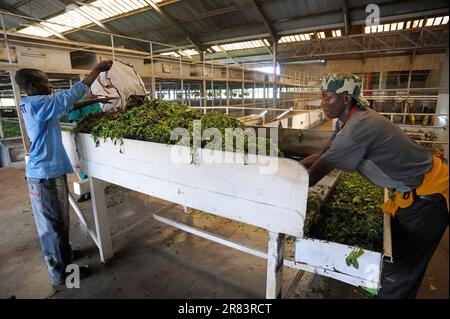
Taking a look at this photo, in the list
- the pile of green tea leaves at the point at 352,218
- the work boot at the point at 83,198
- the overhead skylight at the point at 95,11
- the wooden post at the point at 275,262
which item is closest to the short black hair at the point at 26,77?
the wooden post at the point at 275,262

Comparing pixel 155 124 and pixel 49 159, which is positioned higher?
pixel 155 124

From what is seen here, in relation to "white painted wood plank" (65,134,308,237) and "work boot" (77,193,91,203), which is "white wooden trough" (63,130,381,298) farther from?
"work boot" (77,193,91,203)

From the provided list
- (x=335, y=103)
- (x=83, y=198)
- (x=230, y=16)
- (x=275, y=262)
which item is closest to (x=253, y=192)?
(x=275, y=262)

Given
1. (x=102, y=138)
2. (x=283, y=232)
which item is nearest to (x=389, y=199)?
(x=283, y=232)

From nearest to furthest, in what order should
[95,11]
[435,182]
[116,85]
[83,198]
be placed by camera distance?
[435,182], [116,85], [83,198], [95,11]

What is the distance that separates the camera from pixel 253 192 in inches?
56.7

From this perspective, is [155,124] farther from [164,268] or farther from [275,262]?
[164,268]

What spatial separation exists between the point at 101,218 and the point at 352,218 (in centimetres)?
253

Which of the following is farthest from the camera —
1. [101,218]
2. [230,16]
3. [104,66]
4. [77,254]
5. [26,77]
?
[230,16]

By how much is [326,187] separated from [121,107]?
211cm

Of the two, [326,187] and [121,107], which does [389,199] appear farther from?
[121,107]

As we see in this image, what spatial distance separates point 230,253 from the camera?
125 inches

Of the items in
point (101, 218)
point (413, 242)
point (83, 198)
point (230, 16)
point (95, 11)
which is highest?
point (95, 11)

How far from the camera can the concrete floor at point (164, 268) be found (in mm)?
2523
